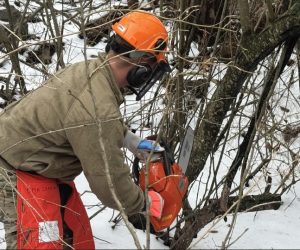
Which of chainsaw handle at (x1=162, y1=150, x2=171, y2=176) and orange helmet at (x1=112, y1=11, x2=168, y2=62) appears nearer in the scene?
orange helmet at (x1=112, y1=11, x2=168, y2=62)

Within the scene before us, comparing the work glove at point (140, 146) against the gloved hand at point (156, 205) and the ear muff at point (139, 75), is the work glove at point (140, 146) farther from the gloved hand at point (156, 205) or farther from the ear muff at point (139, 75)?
the ear muff at point (139, 75)

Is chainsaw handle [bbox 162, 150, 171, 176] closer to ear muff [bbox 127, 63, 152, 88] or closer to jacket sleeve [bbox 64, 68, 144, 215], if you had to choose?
jacket sleeve [bbox 64, 68, 144, 215]

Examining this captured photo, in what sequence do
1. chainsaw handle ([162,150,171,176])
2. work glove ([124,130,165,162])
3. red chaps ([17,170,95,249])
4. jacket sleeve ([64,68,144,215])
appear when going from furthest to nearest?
work glove ([124,130,165,162]), chainsaw handle ([162,150,171,176]), red chaps ([17,170,95,249]), jacket sleeve ([64,68,144,215])

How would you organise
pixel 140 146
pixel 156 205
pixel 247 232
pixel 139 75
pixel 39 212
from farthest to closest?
pixel 247 232, pixel 140 146, pixel 156 205, pixel 39 212, pixel 139 75

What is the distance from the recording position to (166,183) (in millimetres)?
2688

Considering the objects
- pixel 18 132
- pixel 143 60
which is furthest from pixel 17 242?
pixel 143 60

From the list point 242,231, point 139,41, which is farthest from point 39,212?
point 242,231

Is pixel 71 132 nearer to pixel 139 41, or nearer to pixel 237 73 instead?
pixel 139 41

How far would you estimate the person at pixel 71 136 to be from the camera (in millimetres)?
2283

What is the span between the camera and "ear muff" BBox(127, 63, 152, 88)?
7.80 ft

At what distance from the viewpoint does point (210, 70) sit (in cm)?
318

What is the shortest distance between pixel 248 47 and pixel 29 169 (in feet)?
4.57

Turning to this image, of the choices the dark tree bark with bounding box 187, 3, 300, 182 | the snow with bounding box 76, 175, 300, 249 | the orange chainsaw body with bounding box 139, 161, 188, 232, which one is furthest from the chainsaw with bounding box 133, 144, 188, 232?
the snow with bounding box 76, 175, 300, 249

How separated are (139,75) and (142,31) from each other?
22 cm
